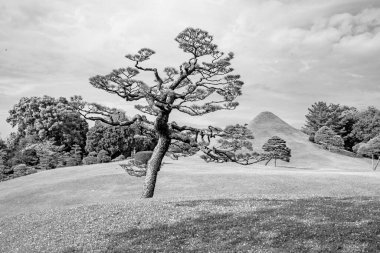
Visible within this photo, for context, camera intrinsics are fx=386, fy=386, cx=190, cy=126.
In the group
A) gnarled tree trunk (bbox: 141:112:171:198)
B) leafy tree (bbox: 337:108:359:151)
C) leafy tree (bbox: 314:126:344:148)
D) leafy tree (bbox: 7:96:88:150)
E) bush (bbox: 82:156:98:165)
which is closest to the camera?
Answer: gnarled tree trunk (bbox: 141:112:171:198)

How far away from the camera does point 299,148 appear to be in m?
108

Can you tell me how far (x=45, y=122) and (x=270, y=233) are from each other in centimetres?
8665

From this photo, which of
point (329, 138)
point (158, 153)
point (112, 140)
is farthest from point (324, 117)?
point (158, 153)

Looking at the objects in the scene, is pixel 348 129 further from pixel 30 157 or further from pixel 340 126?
pixel 30 157

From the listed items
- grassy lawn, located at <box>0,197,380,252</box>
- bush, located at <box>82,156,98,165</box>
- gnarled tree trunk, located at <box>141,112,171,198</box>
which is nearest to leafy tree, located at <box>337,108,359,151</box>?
bush, located at <box>82,156,98,165</box>

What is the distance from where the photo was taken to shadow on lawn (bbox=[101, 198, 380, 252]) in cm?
1437

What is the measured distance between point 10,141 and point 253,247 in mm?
96834

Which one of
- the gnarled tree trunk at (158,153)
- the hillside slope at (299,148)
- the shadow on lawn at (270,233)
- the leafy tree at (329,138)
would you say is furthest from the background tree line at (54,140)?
the shadow on lawn at (270,233)

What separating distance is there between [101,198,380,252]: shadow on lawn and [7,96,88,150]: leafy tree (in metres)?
77.1

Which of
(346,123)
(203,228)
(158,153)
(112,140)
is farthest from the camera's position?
(346,123)

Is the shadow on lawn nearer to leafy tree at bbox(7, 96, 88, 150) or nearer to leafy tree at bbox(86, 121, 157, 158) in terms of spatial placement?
leafy tree at bbox(7, 96, 88, 150)

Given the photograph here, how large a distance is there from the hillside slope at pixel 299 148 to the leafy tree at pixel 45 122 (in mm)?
48262

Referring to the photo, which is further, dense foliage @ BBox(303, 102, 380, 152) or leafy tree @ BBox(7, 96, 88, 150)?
dense foliage @ BBox(303, 102, 380, 152)

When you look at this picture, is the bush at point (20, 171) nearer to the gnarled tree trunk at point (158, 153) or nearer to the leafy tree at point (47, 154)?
the leafy tree at point (47, 154)
